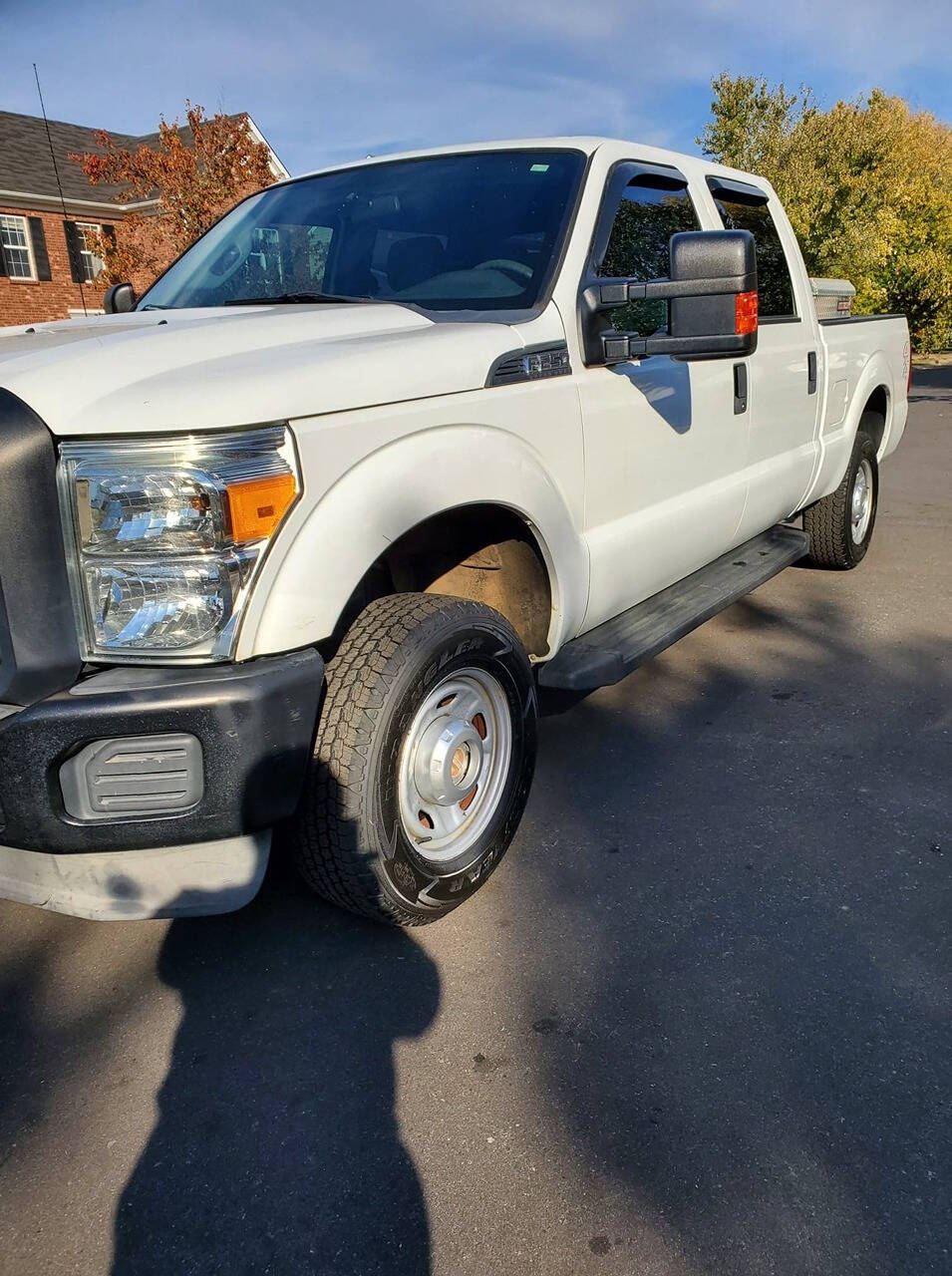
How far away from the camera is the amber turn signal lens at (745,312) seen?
284 centimetres

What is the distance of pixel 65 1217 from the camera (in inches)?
77.2

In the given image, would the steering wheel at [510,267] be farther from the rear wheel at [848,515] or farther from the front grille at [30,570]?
the rear wheel at [848,515]

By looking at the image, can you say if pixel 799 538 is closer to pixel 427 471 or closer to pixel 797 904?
pixel 797 904

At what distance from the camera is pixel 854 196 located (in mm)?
20281

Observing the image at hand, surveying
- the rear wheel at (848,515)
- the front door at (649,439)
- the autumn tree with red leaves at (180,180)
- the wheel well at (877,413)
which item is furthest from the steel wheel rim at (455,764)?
the autumn tree with red leaves at (180,180)

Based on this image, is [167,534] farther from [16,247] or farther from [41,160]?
[41,160]

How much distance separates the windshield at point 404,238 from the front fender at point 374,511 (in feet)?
2.01

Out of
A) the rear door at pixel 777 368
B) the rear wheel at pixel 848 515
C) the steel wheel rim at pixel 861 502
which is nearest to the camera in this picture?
the rear door at pixel 777 368

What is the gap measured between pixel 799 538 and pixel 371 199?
104 inches

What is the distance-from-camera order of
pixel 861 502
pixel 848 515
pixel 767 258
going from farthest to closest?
pixel 861 502 < pixel 848 515 < pixel 767 258

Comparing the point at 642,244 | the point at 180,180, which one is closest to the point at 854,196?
the point at 180,180

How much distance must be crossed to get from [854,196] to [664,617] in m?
19.7

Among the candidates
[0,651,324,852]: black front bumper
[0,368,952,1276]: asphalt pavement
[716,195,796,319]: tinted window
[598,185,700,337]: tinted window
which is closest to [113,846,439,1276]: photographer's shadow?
[0,368,952,1276]: asphalt pavement

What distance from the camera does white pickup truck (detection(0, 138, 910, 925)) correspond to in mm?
2102
